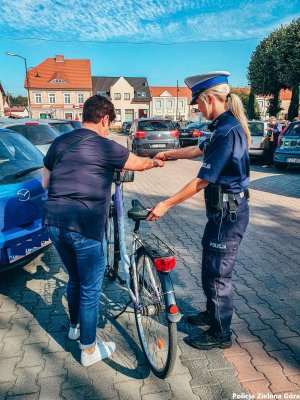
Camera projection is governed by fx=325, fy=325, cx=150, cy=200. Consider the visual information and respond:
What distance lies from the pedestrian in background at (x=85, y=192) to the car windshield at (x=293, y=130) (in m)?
9.96

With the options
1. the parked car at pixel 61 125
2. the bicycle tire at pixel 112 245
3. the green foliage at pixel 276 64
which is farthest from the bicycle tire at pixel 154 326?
the green foliage at pixel 276 64

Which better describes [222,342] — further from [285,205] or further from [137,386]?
[285,205]

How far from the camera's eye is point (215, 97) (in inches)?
95.9

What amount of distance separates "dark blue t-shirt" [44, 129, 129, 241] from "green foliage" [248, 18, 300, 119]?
29591 mm

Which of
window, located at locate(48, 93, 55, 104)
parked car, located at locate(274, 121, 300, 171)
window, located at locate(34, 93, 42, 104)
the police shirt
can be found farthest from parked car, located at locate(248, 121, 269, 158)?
window, located at locate(34, 93, 42, 104)

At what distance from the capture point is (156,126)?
44.2ft

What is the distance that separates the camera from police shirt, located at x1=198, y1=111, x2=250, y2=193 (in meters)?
2.26

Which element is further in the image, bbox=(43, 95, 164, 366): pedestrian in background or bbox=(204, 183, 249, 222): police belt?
bbox=(204, 183, 249, 222): police belt

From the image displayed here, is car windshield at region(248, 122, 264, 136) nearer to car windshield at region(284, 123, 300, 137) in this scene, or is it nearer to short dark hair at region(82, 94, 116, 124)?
car windshield at region(284, 123, 300, 137)

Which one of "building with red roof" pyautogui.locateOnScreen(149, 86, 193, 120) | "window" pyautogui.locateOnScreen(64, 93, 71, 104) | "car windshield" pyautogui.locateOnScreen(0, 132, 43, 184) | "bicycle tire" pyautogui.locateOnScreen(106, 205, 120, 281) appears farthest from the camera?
"building with red roof" pyautogui.locateOnScreen(149, 86, 193, 120)

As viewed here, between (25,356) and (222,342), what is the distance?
1.61 meters

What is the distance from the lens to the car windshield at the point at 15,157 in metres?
3.66

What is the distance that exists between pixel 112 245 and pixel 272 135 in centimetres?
1073

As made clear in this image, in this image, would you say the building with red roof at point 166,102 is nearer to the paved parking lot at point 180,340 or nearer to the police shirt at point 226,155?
the paved parking lot at point 180,340
